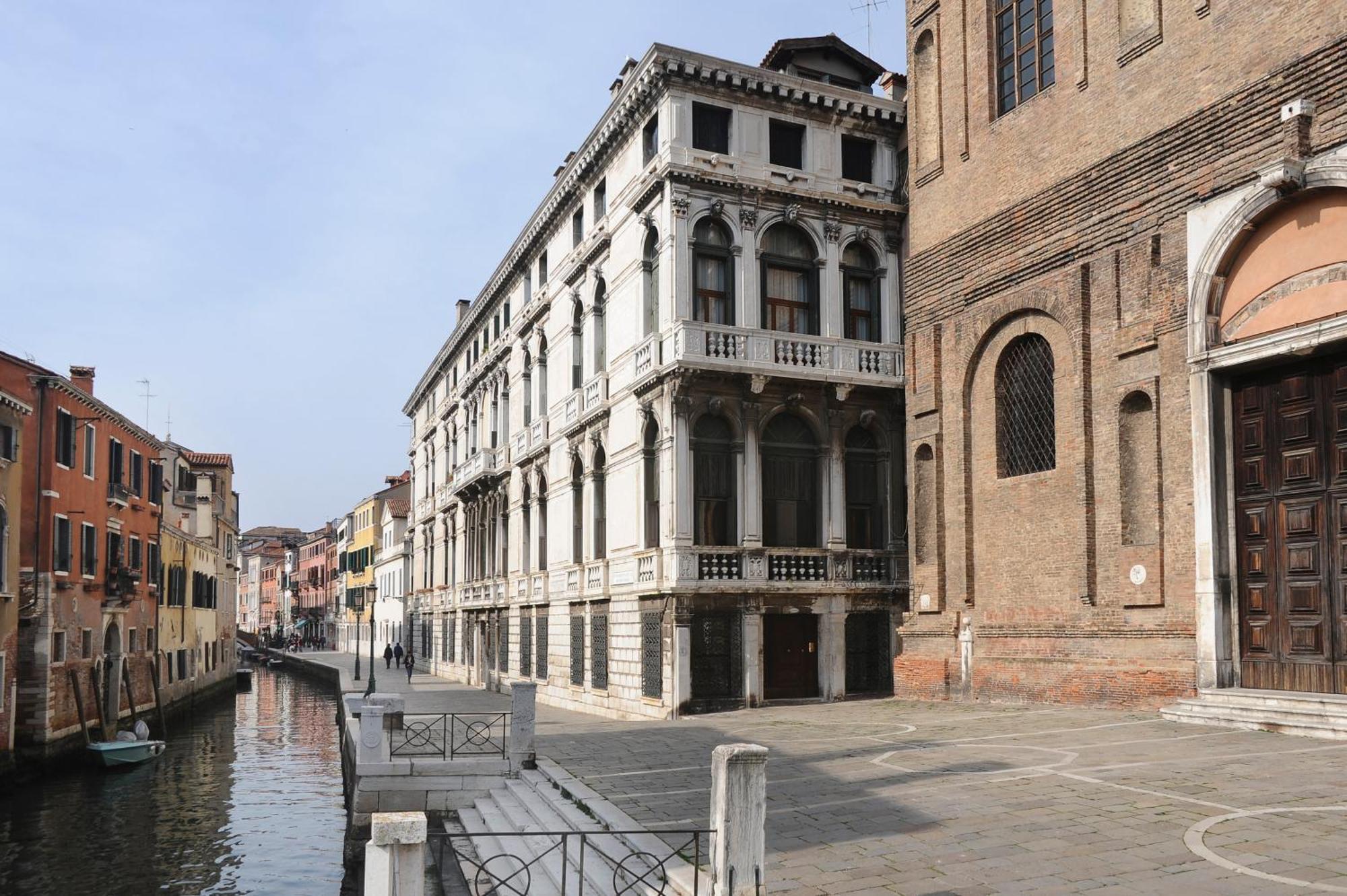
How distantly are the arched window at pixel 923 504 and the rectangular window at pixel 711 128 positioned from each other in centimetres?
713

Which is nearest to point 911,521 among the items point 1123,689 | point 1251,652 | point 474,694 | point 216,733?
point 1123,689

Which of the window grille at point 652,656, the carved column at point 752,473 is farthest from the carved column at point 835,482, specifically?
the window grille at point 652,656

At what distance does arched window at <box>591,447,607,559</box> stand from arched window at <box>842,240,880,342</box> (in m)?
6.38

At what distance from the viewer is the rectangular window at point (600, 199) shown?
26.4 metres

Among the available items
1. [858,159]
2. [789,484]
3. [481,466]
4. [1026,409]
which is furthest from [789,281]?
[481,466]

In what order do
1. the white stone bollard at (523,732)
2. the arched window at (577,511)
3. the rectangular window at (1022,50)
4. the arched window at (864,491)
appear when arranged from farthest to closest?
the arched window at (577,511) < the arched window at (864,491) < the rectangular window at (1022,50) < the white stone bollard at (523,732)

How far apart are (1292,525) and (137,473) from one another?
103 feet

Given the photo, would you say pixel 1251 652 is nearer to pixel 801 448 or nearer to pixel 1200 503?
pixel 1200 503

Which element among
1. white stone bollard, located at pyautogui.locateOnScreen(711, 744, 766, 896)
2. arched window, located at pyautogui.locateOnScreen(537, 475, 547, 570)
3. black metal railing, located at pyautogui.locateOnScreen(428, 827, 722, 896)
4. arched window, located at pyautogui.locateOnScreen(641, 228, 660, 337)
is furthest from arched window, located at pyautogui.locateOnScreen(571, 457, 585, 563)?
white stone bollard, located at pyautogui.locateOnScreen(711, 744, 766, 896)

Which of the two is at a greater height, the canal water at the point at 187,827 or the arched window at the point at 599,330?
the arched window at the point at 599,330

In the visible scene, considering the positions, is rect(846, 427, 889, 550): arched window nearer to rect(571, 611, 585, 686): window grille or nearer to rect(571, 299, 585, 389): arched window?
rect(571, 611, 585, 686): window grille

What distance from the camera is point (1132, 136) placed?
16547mm

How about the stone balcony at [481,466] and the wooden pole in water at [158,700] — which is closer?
the wooden pole in water at [158,700]

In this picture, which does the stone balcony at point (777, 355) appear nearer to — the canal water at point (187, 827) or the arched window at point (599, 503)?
the arched window at point (599, 503)
